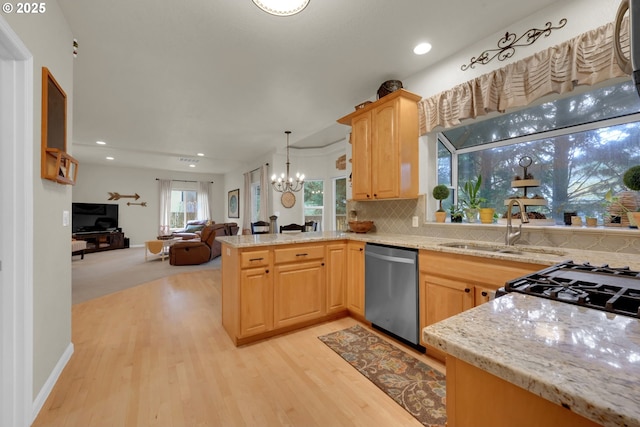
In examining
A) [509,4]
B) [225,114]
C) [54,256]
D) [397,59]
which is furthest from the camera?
[225,114]

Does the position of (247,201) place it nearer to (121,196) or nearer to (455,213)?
(121,196)

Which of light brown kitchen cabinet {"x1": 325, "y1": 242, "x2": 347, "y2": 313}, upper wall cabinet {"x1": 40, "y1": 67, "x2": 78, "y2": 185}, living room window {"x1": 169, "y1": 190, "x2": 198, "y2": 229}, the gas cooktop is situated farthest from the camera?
living room window {"x1": 169, "y1": 190, "x2": 198, "y2": 229}

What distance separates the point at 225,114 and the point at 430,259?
3.65 metres

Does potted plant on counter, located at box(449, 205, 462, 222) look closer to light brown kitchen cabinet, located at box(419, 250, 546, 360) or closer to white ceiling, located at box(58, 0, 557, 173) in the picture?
light brown kitchen cabinet, located at box(419, 250, 546, 360)

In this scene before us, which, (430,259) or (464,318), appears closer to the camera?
(464,318)

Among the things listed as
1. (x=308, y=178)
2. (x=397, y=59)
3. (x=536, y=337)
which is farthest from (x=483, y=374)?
(x=308, y=178)

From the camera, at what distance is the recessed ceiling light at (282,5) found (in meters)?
1.73

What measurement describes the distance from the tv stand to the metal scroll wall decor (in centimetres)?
925

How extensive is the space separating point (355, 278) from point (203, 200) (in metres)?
8.44

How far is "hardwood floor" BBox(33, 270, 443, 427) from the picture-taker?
5.08 ft

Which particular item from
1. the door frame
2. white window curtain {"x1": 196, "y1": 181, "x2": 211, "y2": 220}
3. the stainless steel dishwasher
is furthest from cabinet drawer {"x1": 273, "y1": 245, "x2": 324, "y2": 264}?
white window curtain {"x1": 196, "y1": 181, "x2": 211, "y2": 220}

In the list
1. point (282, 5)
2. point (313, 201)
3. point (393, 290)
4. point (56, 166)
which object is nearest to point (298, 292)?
point (393, 290)

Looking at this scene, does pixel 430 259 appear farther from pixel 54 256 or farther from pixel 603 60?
pixel 54 256

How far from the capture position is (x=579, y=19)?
1876mm
